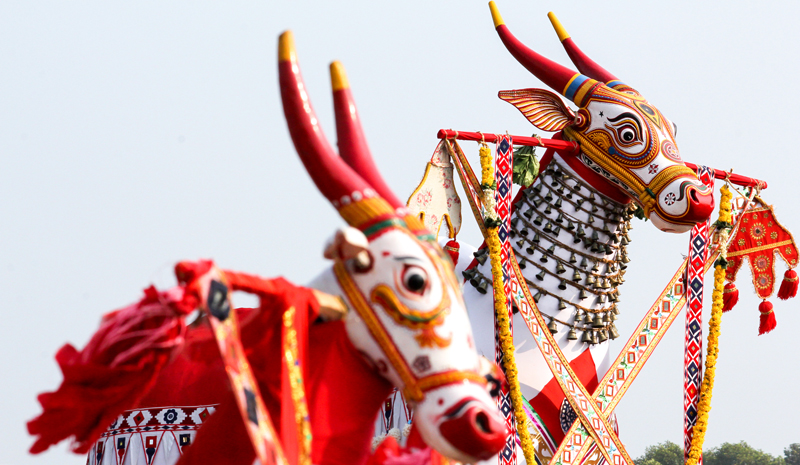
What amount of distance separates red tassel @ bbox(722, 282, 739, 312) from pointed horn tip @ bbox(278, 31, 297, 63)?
445 centimetres

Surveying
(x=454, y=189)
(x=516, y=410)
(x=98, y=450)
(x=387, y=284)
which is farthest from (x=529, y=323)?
(x=387, y=284)

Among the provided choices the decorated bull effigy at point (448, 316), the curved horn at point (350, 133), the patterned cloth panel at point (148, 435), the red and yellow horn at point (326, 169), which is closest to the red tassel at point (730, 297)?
the decorated bull effigy at point (448, 316)

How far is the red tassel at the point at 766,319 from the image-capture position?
264 inches

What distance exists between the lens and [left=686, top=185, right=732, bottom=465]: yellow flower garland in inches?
233

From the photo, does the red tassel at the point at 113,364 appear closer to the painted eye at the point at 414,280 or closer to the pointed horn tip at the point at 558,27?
the painted eye at the point at 414,280

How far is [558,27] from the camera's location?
22.3 feet

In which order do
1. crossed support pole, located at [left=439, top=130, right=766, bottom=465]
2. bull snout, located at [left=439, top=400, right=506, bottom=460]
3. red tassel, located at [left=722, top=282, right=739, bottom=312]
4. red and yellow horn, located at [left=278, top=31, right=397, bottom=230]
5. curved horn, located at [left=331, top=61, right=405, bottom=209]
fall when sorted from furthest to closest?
red tassel, located at [left=722, top=282, right=739, bottom=312] → crossed support pole, located at [left=439, top=130, right=766, bottom=465] → curved horn, located at [left=331, top=61, right=405, bottom=209] → red and yellow horn, located at [left=278, top=31, right=397, bottom=230] → bull snout, located at [left=439, top=400, right=506, bottom=460]

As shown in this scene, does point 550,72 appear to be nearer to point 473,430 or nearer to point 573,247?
point 573,247

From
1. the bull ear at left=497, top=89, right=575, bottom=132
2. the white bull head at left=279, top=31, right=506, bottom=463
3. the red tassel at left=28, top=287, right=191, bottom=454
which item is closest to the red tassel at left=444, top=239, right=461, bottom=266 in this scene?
the bull ear at left=497, top=89, right=575, bottom=132

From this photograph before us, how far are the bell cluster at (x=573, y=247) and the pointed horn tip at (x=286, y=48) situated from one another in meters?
3.15

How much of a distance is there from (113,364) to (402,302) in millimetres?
748

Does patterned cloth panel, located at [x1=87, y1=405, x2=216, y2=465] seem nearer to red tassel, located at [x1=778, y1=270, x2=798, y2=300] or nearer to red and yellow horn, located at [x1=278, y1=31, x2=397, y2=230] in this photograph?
red and yellow horn, located at [x1=278, y1=31, x2=397, y2=230]

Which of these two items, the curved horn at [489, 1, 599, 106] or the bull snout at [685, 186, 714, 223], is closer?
the bull snout at [685, 186, 714, 223]

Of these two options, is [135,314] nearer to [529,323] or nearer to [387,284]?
[387,284]
